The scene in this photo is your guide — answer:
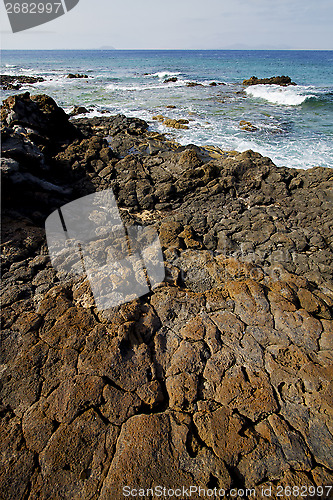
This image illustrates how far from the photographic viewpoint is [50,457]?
2.86 metres

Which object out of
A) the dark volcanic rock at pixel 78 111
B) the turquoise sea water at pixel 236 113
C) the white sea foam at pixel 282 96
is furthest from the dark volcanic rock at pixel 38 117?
the white sea foam at pixel 282 96

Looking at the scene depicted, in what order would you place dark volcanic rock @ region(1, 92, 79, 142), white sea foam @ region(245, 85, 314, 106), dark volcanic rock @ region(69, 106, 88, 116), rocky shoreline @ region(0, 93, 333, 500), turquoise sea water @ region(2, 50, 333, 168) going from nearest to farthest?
rocky shoreline @ region(0, 93, 333, 500)
dark volcanic rock @ region(1, 92, 79, 142)
turquoise sea water @ region(2, 50, 333, 168)
dark volcanic rock @ region(69, 106, 88, 116)
white sea foam @ region(245, 85, 314, 106)

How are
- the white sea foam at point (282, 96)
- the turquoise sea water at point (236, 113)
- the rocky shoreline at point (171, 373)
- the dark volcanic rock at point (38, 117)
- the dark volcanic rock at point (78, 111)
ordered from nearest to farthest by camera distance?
the rocky shoreline at point (171, 373)
the dark volcanic rock at point (38, 117)
the turquoise sea water at point (236, 113)
the dark volcanic rock at point (78, 111)
the white sea foam at point (282, 96)

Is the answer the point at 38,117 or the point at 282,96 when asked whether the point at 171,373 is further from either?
the point at 282,96

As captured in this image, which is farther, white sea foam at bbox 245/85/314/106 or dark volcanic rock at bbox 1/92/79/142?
white sea foam at bbox 245/85/314/106

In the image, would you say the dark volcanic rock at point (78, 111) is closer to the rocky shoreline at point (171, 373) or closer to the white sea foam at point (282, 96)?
the rocky shoreline at point (171, 373)

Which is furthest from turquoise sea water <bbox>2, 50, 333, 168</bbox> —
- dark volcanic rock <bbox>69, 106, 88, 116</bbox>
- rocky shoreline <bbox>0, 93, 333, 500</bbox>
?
rocky shoreline <bbox>0, 93, 333, 500</bbox>

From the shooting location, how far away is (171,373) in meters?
3.72

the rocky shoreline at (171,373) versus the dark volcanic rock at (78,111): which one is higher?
the dark volcanic rock at (78,111)

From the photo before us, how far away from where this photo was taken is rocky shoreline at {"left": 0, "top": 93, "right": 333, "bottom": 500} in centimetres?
283

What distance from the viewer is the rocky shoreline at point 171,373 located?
9.29 ft

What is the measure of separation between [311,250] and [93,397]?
260 inches

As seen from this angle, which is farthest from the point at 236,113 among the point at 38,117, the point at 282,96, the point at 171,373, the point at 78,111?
the point at 171,373

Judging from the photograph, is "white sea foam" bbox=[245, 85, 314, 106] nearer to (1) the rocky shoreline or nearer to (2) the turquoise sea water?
(2) the turquoise sea water
